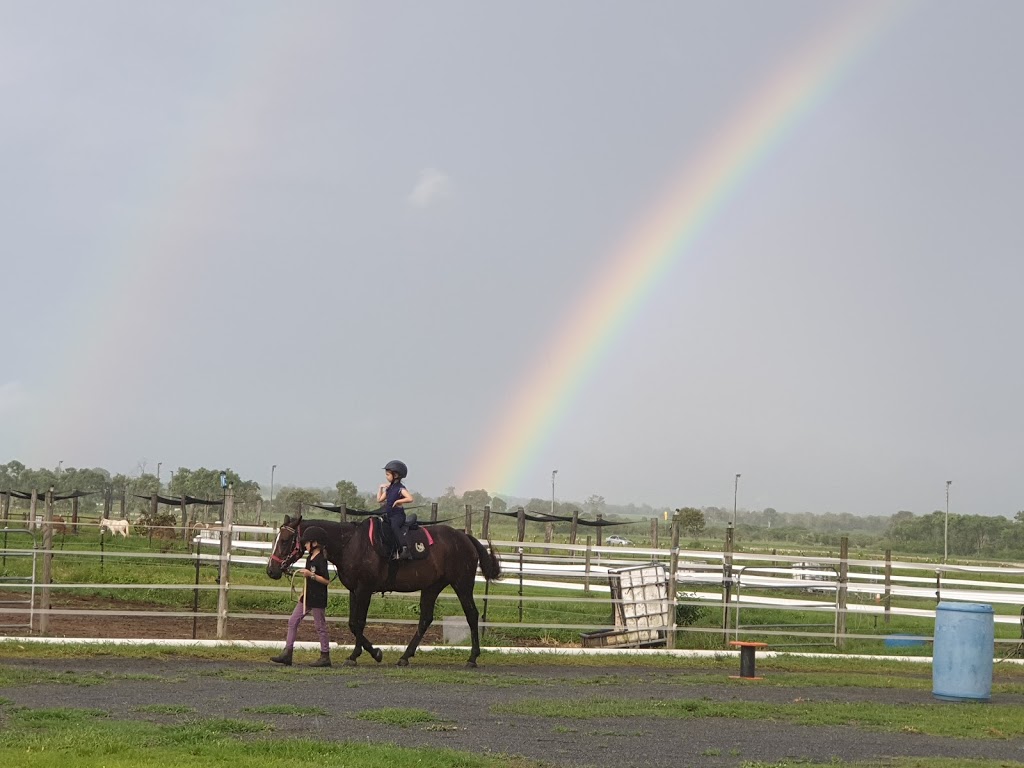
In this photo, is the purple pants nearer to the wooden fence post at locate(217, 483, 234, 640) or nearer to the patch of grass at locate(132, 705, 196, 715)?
the wooden fence post at locate(217, 483, 234, 640)

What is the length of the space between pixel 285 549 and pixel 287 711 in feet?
14.0

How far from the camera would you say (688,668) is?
49.6ft

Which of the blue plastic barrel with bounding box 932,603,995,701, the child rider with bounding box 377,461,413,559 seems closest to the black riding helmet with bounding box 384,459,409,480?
the child rider with bounding box 377,461,413,559

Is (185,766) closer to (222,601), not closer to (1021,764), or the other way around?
(1021,764)

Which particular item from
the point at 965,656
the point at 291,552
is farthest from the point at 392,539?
the point at 965,656

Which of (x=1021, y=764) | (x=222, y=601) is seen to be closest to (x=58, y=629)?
(x=222, y=601)

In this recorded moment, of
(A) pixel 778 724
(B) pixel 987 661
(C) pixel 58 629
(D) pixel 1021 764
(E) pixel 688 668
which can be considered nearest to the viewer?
(D) pixel 1021 764

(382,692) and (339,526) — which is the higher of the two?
(339,526)

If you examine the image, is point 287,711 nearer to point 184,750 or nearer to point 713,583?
point 184,750

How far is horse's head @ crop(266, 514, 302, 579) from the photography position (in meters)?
13.5

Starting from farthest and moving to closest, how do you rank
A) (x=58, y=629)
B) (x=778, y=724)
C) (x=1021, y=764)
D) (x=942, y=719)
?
(x=58, y=629)
(x=942, y=719)
(x=778, y=724)
(x=1021, y=764)

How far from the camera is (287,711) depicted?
944cm

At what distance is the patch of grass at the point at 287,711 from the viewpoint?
30.8 ft

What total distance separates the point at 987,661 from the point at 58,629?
42.6 ft
